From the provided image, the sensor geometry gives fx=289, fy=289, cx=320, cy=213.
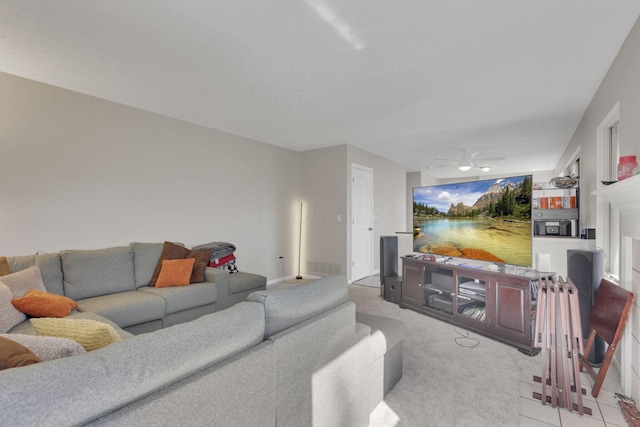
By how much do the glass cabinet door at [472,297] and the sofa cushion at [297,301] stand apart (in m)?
2.06

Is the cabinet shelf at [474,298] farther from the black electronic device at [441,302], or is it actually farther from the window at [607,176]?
the window at [607,176]

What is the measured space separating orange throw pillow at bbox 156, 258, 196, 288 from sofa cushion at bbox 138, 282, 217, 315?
0.10 metres

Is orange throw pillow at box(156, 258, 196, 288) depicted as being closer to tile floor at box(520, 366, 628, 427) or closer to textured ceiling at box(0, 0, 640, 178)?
textured ceiling at box(0, 0, 640, 178)

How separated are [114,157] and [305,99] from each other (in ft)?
7.65

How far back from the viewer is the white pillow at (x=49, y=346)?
969 millimetres

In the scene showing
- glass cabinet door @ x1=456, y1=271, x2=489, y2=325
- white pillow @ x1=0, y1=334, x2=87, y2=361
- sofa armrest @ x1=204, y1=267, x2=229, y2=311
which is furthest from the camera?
sofa armrest @ x1=204, y1=267, x2=229, y2=311

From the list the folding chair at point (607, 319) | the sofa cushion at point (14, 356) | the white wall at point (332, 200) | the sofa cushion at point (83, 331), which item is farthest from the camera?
the white wall at point (332, 200)

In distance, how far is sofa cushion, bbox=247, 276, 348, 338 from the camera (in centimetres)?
131

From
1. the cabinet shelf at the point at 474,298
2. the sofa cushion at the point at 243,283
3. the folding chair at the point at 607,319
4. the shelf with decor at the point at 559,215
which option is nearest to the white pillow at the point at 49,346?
the sofa cushion at the point at 243,283

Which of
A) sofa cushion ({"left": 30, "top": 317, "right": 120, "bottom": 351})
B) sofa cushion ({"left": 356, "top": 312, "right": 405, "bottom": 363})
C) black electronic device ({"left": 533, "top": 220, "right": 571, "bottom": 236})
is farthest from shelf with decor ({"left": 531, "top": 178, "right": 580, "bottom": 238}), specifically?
sofa cushion ({"left": 30, "top": 317, "right": 120, "bottom": 351})

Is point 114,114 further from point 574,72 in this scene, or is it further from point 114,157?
point 574,72

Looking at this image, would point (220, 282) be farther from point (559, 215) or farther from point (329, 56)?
point (559, 215)

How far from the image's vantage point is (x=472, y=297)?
3150 millimetres

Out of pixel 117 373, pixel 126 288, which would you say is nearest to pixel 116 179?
pixel 126 288
